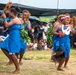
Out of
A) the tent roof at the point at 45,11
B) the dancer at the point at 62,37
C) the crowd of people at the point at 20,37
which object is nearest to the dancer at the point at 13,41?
the crowd of people at the point at 20,37

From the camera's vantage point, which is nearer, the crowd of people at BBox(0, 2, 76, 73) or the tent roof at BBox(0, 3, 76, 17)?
the crowd of people at BBox(0, 2, 76, 73)

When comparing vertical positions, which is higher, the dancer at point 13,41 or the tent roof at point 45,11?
the dancer at point 13,41

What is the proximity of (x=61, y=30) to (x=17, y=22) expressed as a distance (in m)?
1.49

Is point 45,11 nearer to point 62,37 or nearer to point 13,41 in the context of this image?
point 62,37

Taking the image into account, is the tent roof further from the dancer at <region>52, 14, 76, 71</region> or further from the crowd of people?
→ the dancer at <region>52, 14, 76, 71</region>

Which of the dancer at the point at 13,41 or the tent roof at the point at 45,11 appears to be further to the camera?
the tent roof at the point at 45,11

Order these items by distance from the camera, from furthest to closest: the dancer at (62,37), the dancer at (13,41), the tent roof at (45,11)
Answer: the tent roof at (45,11) < the dancer at (62,37) < the dancer at (13,41)

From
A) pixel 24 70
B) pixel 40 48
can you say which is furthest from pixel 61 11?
pixel 24 70

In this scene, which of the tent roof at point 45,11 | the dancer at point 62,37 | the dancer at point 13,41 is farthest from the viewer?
the tent roof at point 45,11

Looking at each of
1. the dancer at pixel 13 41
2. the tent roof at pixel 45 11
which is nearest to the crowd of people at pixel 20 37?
the dancer at pixel 13 41

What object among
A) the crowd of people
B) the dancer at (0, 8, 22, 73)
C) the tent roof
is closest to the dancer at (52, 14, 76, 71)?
the crowd of people

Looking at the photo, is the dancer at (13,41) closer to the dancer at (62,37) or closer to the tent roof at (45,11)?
the dancer at (62,37)

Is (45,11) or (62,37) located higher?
(62,37)

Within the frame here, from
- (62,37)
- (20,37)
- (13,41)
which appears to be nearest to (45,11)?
(62,37)
